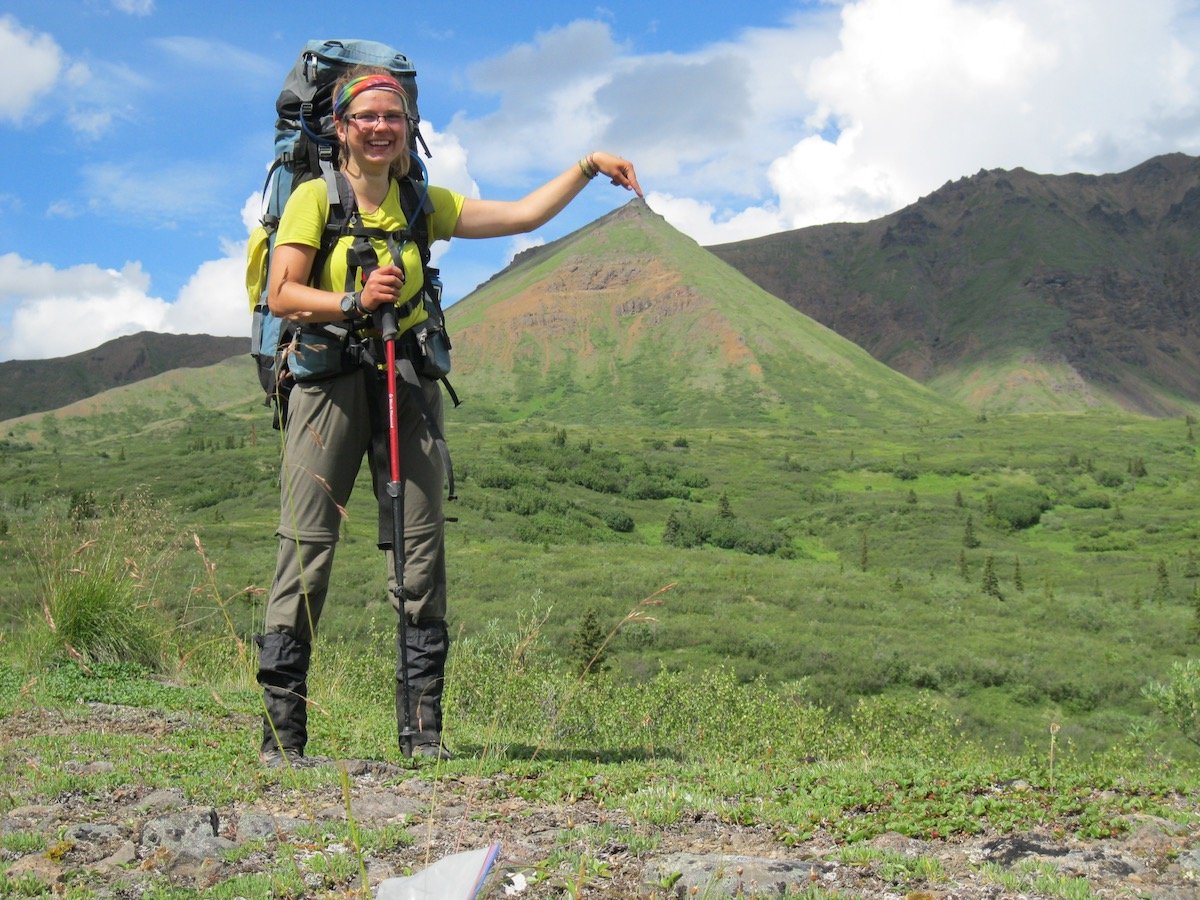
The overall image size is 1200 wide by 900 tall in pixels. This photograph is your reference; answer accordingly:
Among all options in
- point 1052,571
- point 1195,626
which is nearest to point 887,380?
Answer: point 1052,571

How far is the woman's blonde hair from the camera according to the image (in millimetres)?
4645

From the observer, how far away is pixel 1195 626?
39.3 meters

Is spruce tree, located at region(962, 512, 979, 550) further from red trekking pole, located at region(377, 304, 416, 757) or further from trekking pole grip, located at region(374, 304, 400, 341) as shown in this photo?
trekking pole grip, located at region(374, 304, 400, 341)

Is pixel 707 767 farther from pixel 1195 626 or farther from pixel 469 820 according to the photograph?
pixel 1195 626

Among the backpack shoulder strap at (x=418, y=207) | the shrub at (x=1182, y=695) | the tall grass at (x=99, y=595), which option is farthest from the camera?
the shrub at (x=1182, y=695)

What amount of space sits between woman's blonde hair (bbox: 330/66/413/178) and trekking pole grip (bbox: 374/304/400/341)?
30.3 inches

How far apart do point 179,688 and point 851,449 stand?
103 metres

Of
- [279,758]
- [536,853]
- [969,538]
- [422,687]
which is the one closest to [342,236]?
[422,687]

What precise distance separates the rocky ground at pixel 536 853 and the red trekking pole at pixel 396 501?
0.65 m

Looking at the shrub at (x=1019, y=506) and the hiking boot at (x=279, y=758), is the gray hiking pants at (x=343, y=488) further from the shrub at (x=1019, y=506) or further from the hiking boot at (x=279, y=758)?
the shrub at (x=1019, y=506)

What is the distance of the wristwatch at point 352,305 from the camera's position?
4.29 m

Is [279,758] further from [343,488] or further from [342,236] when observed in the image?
[342,236]

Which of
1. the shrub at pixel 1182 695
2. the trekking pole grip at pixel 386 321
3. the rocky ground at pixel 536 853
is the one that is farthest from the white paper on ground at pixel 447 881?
the shrub at pixel 1182 695

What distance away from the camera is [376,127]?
453cm
